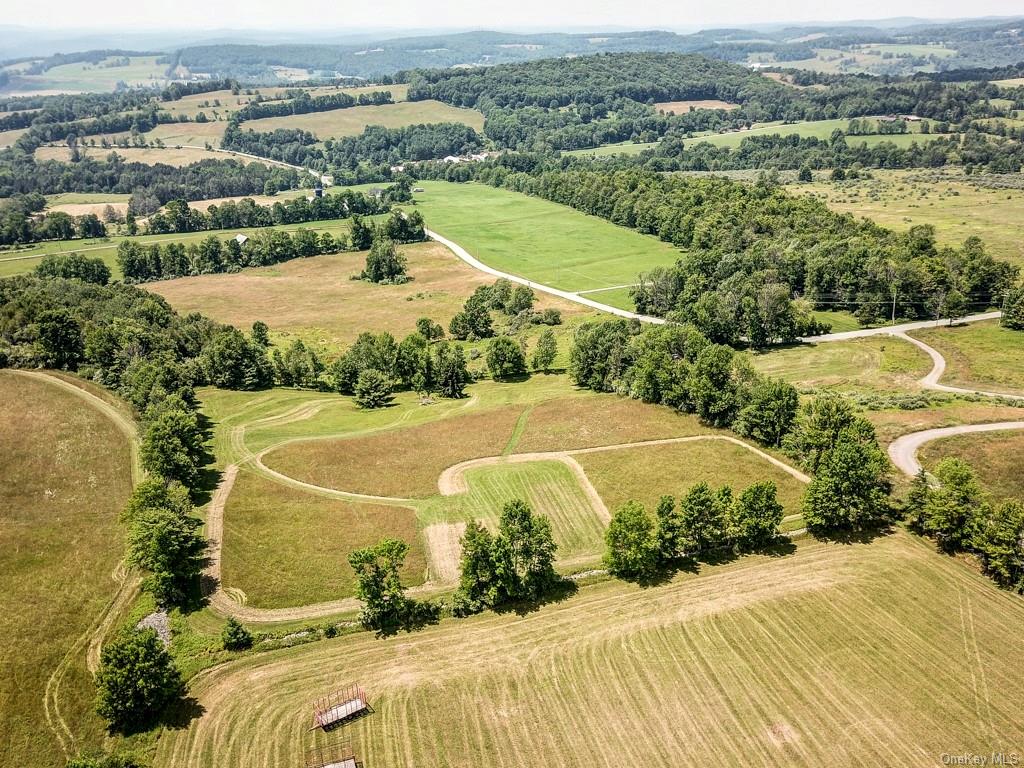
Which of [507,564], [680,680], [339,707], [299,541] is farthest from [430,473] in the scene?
[680,680]

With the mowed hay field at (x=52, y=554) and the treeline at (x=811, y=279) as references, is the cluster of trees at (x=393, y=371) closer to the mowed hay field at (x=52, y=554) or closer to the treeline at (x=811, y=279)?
the mowed hay field at (x=52, y=554)

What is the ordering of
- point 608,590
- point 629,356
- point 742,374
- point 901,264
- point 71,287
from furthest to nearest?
point 71,287
point 901,264
point 629,356
point 742,374
point 608,590

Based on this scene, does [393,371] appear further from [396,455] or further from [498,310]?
[498,310]

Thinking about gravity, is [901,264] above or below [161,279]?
above

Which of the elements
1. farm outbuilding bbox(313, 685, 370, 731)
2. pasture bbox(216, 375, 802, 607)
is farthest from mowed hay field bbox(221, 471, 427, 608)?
farm outbuilding bbox(313, 685, 370, 731)

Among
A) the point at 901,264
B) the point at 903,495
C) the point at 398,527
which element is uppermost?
the point at 901,264

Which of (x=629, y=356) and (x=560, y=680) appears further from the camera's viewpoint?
(x=629, y=356)

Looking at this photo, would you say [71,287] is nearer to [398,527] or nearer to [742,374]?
[398,527]

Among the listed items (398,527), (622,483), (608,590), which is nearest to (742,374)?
(622,483)
